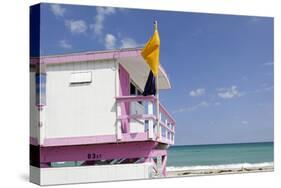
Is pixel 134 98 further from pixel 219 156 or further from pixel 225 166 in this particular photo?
pixel 225 166

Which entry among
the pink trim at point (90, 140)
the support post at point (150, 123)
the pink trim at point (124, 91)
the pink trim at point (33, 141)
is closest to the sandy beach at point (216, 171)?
the support post at point (150, 123)

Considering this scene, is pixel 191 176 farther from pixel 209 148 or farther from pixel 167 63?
pixel 167 63

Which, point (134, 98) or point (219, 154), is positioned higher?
point (134, 98)

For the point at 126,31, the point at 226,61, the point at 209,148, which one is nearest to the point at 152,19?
the point at 126,31

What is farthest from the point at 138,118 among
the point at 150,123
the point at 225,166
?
the point at 225,166

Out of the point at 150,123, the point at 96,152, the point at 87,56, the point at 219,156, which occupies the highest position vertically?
the point at 87,56

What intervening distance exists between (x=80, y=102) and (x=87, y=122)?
0.27 m

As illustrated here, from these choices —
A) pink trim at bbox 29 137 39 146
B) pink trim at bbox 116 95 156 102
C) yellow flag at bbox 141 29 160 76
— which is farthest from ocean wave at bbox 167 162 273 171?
pink trim at bbox 29 137 39 146

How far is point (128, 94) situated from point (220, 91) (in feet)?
4.83

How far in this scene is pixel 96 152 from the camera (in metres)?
10.1

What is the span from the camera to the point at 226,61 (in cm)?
1127

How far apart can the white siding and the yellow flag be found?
555mm

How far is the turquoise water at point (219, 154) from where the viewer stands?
10.8 metres

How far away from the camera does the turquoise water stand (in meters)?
10.8
